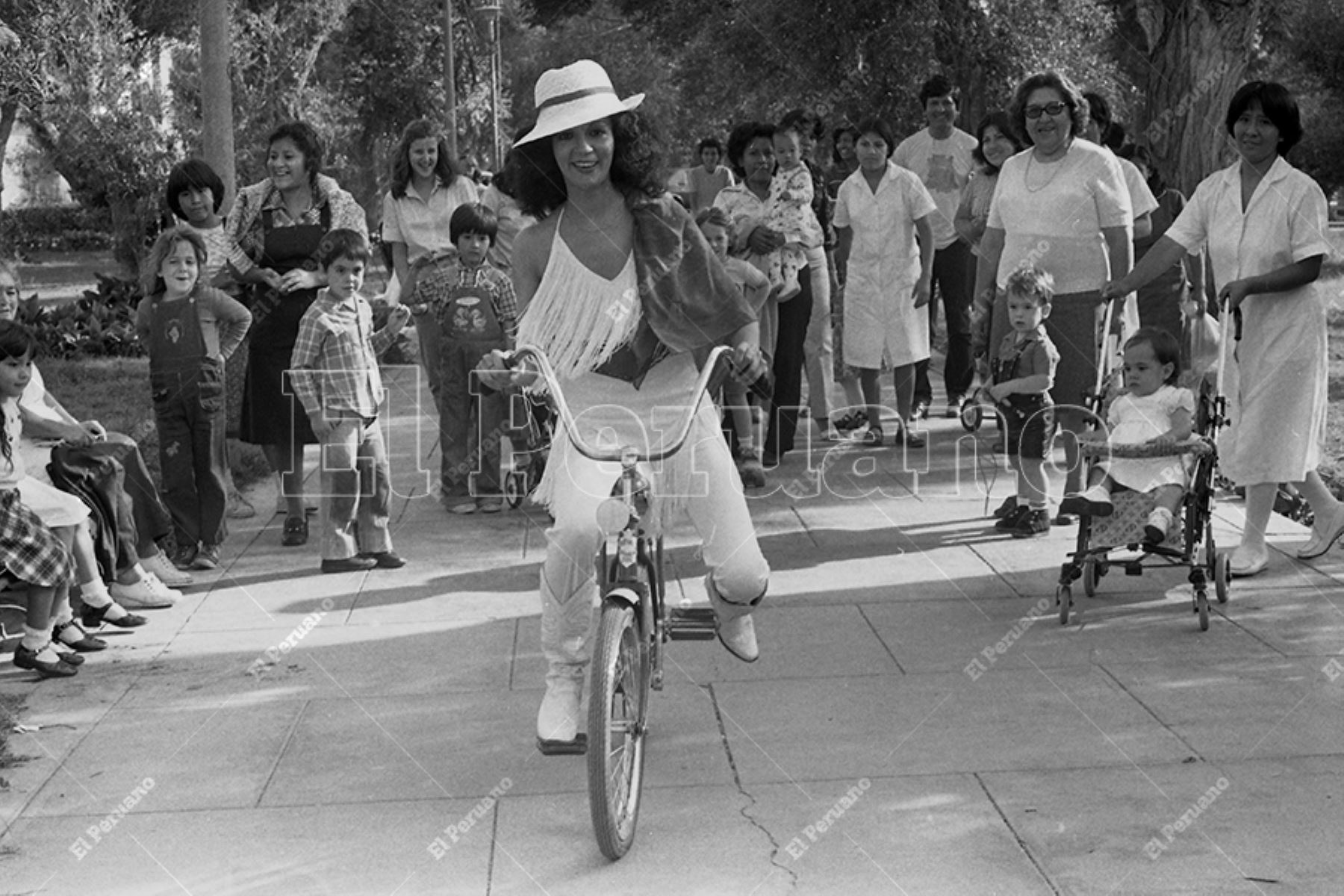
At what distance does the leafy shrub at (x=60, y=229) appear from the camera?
41719mm

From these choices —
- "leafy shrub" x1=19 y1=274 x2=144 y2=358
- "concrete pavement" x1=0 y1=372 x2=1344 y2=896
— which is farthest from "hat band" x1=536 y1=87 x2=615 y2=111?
"leafy shrub" x1=19 y1=274 x2=144 y2=358

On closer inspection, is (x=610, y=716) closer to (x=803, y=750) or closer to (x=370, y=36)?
(x=803, y=750)

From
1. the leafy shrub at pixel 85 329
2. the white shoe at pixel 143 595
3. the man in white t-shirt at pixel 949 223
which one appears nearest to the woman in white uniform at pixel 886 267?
the man in white t-shirt at pixel 949 223

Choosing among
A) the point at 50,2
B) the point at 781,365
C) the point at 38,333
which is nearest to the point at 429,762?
the point at 781,365

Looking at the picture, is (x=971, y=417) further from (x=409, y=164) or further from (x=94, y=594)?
(x=94, y=594)

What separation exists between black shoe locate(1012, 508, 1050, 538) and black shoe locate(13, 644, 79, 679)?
436 centimetres

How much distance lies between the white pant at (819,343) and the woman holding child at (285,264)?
302cm

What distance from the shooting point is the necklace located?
847 cm

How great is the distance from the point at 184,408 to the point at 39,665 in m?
2.12

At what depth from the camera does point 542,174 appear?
5.49 m

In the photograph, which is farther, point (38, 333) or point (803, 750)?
point (38, 333)

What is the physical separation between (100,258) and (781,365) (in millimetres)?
33401

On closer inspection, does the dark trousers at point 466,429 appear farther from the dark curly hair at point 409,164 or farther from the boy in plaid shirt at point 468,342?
the dark curly hair at point 409,164

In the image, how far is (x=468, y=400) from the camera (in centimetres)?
966
